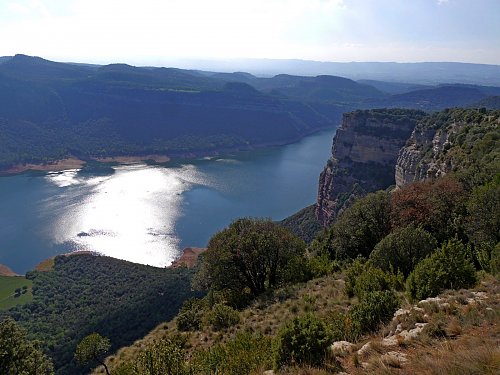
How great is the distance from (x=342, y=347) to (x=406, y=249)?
1006cm

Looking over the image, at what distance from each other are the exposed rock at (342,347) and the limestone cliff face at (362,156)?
62090 mm

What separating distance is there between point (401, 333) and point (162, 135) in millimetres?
166419

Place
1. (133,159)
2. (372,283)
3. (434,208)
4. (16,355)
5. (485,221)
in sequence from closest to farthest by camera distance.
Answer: (16,355) → (372,283) → (485,221) → (434,208) → (133,159)

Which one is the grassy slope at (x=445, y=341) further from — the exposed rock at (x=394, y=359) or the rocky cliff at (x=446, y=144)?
the rocky cliff at (x=446, y=144)

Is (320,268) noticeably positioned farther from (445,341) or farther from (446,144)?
(446,144)

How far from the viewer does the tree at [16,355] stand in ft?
43.5

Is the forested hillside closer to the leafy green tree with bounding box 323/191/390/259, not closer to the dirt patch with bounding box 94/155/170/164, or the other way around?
the leafy green tree with bounding box 323/191/390/259

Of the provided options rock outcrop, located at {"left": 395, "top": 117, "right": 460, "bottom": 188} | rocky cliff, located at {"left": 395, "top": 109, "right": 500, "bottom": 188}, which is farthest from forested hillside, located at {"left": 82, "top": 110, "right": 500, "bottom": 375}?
rock outcrop, located at {"left": 395, "top": 117, "right": 460, "bottom": 188}

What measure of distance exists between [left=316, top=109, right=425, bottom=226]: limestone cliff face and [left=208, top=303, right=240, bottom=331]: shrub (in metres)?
55.2

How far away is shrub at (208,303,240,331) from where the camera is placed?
16.8 m

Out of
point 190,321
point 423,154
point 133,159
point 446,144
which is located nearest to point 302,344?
point 190,321

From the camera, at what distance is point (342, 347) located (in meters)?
9.14

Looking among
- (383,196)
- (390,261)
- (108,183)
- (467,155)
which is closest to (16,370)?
(390,261)

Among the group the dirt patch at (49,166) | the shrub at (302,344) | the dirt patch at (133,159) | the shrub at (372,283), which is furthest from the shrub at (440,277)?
the dirt patch at (133,159)
